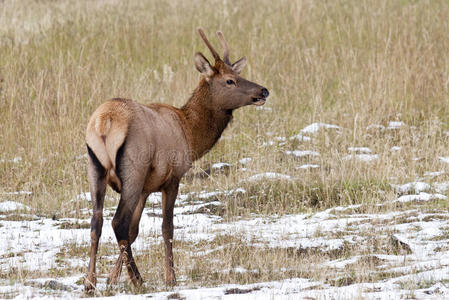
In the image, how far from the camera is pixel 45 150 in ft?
34.9

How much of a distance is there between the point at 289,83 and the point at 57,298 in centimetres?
821

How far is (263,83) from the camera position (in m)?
13.0

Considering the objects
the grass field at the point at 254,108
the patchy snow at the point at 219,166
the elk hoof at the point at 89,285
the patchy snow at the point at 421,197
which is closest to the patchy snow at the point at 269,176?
the grass field at the point at 254,108

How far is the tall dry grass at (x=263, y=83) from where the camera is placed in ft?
31.8

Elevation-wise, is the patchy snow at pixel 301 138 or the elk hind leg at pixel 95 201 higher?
the patchy snow at pixel 301 138

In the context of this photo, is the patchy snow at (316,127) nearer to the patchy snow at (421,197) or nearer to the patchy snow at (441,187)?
the patchy snow at (441,187)

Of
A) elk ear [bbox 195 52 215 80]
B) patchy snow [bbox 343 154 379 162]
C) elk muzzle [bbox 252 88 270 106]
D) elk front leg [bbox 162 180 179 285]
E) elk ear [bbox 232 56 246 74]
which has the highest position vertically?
elk ear [bbox 232 56 246 74]

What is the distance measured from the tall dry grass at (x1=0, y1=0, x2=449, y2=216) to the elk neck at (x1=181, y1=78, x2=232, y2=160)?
5.16ft

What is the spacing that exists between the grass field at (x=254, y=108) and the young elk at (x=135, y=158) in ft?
1.43

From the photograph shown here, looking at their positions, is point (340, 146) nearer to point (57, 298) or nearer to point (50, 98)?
point (50, 98)

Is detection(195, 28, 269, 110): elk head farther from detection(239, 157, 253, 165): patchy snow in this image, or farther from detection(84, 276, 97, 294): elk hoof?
detection(239, 157, 253, 165): patchy snow

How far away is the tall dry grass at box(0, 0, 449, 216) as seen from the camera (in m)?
9.68

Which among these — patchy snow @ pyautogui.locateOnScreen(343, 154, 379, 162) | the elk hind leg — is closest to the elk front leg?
the elk hind leg

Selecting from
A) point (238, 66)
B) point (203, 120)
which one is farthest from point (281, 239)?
point (238, 66)
